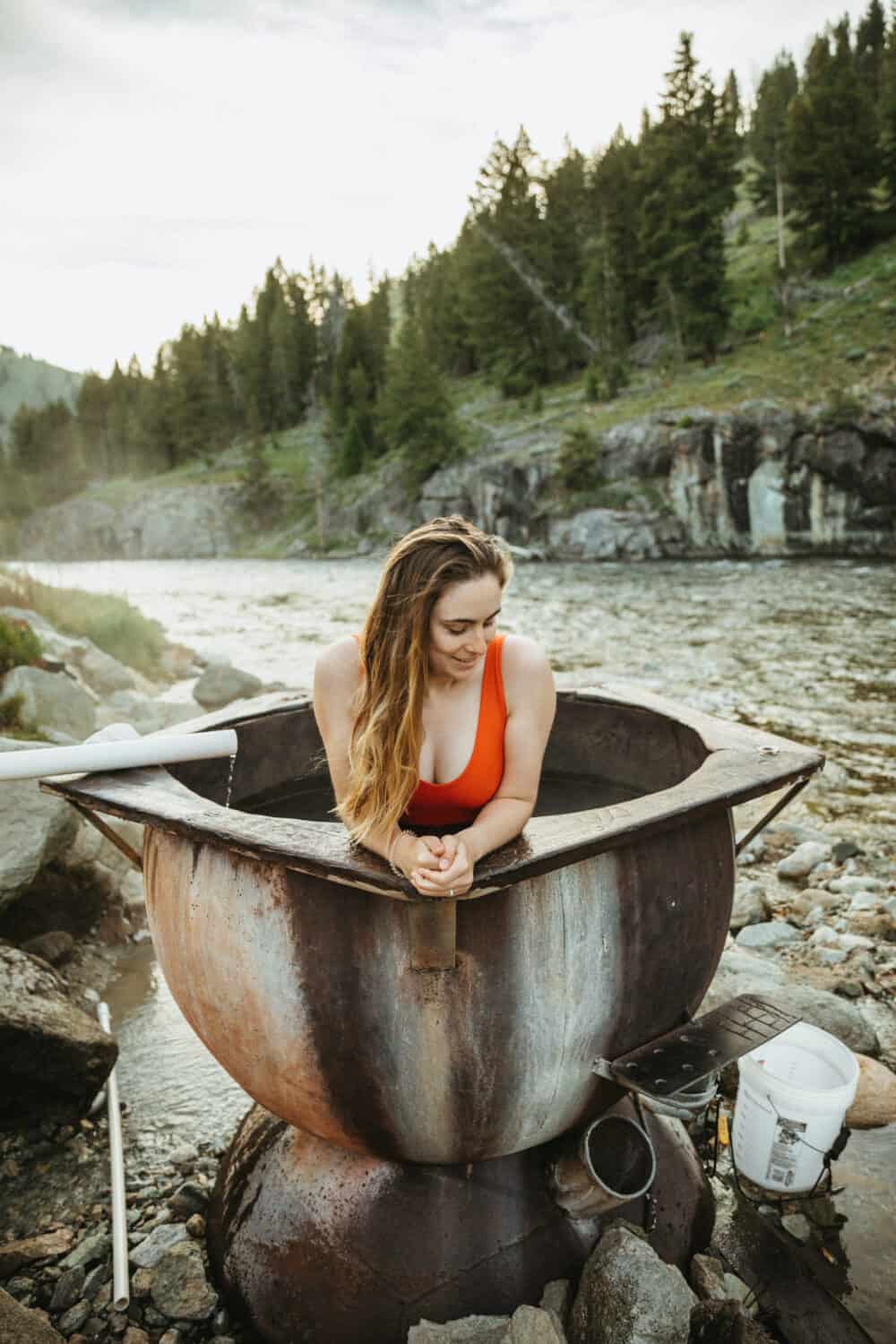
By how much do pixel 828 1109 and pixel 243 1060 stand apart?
161 centimetres

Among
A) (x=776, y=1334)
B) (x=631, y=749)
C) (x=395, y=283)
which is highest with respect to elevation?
(x=395, y=283)

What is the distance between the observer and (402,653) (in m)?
1.72

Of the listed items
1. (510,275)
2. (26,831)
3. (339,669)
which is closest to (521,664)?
(339,669)

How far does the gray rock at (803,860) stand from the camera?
4.45 meters

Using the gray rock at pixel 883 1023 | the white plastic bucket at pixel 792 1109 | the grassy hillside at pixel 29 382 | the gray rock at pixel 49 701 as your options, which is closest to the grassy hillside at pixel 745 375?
the gray rock at pixel 49 701

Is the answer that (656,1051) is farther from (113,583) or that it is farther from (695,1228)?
(113,583)

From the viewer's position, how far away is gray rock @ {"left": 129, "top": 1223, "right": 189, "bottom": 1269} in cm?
212

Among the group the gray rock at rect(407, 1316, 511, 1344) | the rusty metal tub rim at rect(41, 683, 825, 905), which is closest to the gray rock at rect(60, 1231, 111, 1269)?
the gray rock at rect(407, 1316, 511, 1344)

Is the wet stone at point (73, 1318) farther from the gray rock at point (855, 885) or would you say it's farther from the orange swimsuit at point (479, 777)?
the gray rock at point (855, 885)

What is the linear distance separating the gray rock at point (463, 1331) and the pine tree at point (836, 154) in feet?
136

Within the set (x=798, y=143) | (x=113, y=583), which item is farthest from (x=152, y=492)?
(x=798, y=143)

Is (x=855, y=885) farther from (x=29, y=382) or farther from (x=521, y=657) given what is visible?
(x=29, y=382)

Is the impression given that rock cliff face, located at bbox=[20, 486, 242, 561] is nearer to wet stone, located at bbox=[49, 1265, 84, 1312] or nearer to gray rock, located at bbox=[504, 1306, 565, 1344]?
wet stone, located at bbox=[49, 1265, 84, 1312]

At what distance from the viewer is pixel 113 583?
30.4 meters
